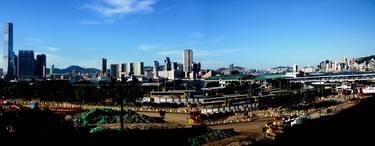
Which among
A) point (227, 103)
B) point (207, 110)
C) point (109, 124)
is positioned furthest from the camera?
point (227, 103)

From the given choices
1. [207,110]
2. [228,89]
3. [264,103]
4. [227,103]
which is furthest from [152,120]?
[228,89]

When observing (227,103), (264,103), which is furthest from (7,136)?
(264,103)

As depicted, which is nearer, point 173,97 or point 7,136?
point 7,136

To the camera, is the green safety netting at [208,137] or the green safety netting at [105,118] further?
the green safety netting at [105,118]

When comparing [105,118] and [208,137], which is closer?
[208,137]

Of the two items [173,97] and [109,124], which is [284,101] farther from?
[109,124]

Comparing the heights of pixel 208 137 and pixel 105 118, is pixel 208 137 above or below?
below

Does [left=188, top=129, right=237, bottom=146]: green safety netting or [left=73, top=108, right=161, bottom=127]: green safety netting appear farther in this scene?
[left=73, top=108, right=161, bottom=127]: green safety netting

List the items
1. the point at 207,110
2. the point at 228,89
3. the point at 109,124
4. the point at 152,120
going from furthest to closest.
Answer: the point at 228,89 → the point at 207,110 → the point at 152,120 → the point at 109,124

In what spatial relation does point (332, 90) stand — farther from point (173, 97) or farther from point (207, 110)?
point (207, 110)
